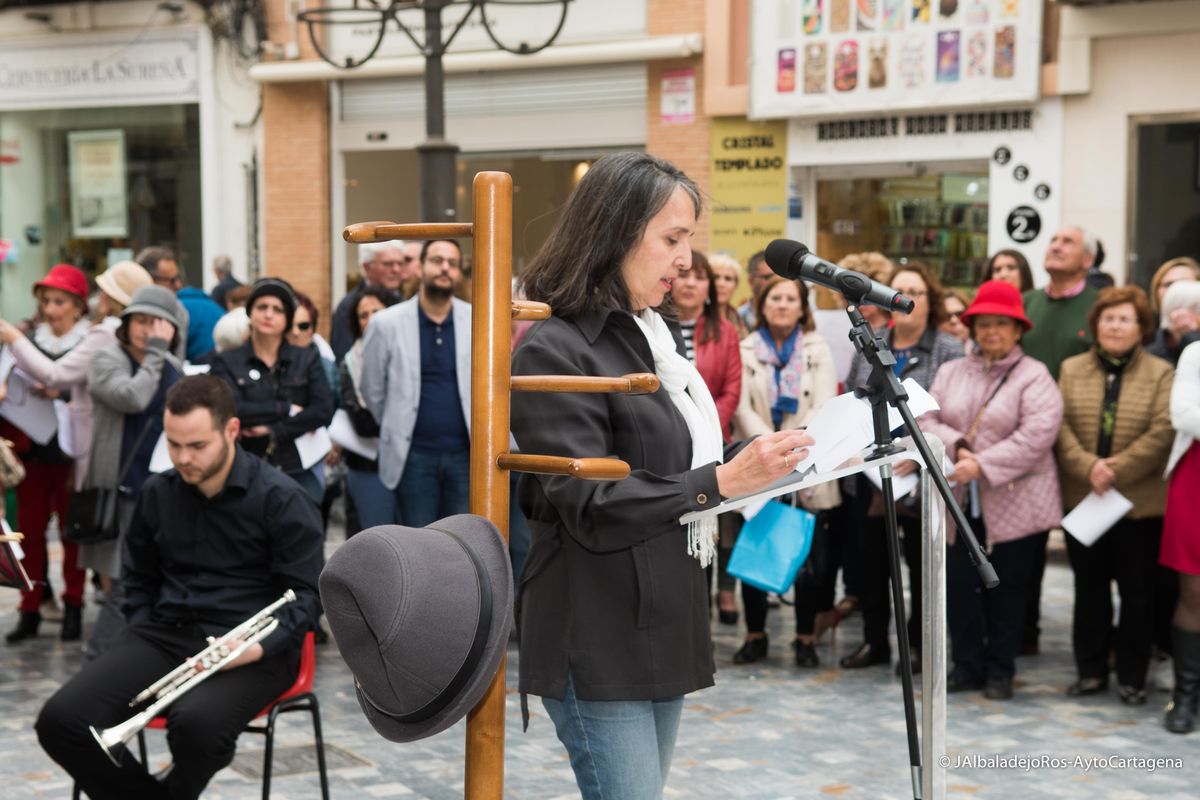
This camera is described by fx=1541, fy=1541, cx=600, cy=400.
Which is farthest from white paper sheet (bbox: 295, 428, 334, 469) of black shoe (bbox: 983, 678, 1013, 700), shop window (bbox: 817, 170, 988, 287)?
shop window (bbox: 817, 170, 988, 287)

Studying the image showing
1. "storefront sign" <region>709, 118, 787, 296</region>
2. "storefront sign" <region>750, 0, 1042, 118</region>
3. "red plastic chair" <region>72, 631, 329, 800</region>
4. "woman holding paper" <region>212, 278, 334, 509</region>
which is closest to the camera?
"red plastic chair" <region>72, 631, 329, 800</region>

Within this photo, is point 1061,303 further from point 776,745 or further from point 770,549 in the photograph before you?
point 776,745

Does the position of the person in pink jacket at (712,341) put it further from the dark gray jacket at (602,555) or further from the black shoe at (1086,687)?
the dark gray jacket at (602,555)

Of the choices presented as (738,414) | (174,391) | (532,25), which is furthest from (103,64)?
(174,391)

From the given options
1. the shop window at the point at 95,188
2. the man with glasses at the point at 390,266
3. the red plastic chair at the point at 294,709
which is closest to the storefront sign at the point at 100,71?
the shop window at the point at 95,188

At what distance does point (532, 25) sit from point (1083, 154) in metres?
5.90

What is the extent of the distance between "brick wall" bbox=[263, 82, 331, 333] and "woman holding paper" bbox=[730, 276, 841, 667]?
10338mm

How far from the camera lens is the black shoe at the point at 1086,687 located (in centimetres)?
712

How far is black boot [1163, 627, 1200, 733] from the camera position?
256 inches

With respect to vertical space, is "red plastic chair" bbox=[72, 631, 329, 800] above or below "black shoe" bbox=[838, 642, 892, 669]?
above

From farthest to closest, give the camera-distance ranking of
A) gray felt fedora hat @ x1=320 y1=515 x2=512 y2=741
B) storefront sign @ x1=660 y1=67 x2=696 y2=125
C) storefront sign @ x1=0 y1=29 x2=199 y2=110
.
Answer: storefront sign @ x1=0 y1=29 x2=199 y2=110
storefront sign @ x1=660 y1=67 x2=696 y2=125
gray felt fedora hat @ x1=320 y1=515 x2=512 y2=741

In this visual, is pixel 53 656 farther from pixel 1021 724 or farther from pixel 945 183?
pixel 945 183

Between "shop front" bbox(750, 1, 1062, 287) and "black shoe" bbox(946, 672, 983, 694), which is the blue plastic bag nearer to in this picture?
"black shoe" bbox(946, 672, 983, 694)

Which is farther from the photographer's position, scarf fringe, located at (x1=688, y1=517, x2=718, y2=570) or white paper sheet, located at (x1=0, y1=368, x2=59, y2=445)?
white paper sheet, located at (x1=0, y1=368, x2=59, y2=445)
